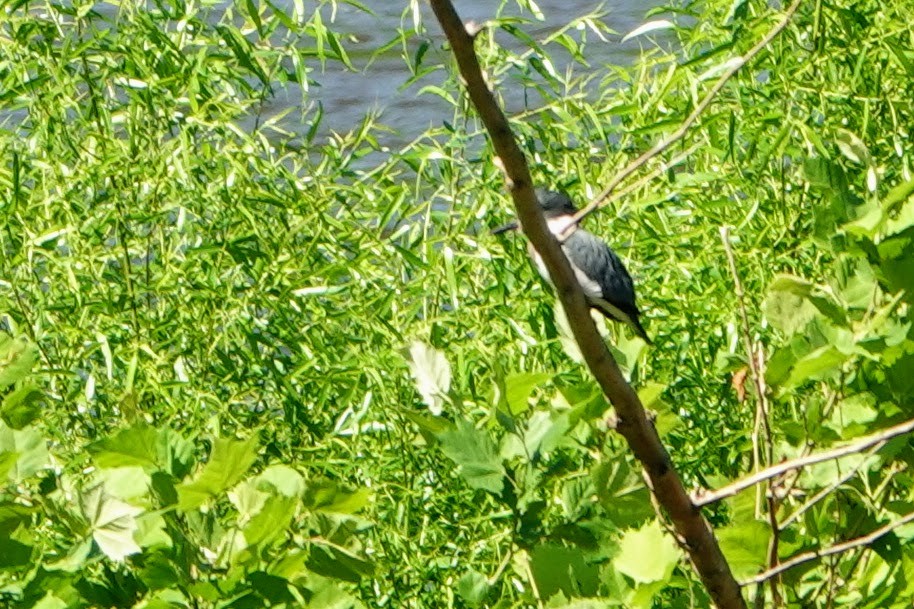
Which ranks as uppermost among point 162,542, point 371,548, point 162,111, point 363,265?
point 162,111

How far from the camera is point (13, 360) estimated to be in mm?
1827

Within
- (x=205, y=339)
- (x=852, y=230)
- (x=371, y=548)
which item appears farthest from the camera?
(x=205, y=339)

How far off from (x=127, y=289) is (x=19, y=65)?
0.42m

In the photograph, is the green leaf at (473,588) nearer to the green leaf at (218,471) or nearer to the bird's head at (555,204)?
the green leaf at (218,471)

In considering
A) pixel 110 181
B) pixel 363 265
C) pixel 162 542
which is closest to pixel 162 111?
pixel 110 181

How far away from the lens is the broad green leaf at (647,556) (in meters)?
1.59

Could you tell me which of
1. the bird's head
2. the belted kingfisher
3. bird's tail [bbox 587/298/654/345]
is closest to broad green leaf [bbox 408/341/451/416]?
bird's tail [bbox 587/298/654/345]

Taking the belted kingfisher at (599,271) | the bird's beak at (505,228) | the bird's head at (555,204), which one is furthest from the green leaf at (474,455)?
the bird's head at (555,204)

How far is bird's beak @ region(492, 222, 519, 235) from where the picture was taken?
2.82 m

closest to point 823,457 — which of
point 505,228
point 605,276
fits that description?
point 505,228

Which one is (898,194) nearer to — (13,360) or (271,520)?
(271,520)

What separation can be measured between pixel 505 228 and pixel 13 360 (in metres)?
1.18

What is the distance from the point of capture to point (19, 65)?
2879 mm

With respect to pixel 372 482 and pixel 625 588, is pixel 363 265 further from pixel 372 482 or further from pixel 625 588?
pixel 625 588
